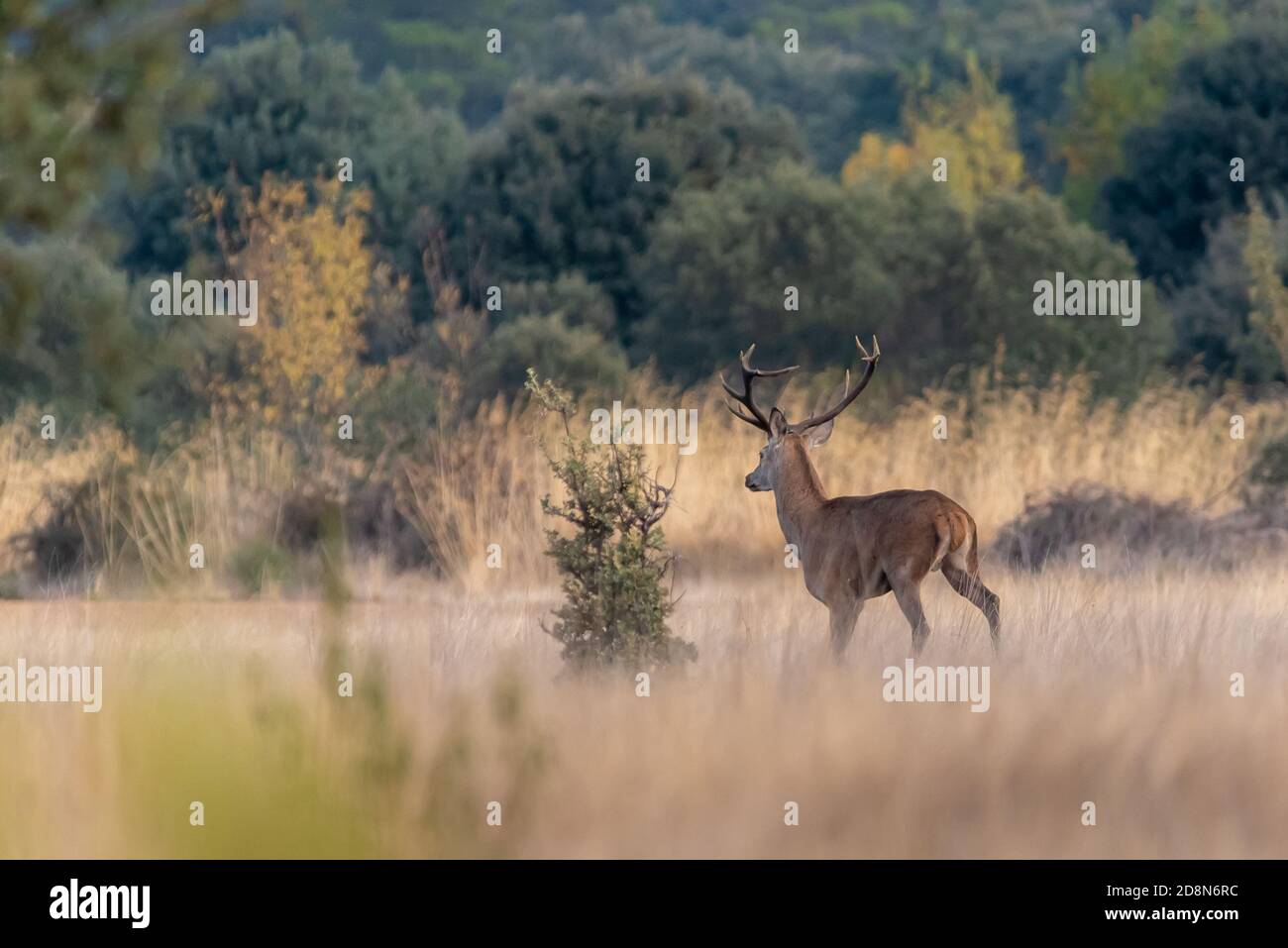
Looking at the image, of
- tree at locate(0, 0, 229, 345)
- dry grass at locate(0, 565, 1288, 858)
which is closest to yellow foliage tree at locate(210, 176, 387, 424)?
tree at locate(0, 0, 229, 345)

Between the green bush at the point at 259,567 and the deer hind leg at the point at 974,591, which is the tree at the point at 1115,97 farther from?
the deer hind leg at the point at 974,591

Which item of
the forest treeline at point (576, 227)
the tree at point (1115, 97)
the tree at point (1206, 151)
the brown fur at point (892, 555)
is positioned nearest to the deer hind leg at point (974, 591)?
the brown fur at point (892, 555)

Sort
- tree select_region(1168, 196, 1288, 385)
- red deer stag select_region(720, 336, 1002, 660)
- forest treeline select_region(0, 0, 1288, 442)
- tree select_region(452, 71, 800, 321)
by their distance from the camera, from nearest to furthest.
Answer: red deer stag select_region(720, 336, 1002, 660) → forest treeline select_region(0, 0, 1288, 442) → tree select_region(1168, 196, 1288, 385) → tree select_region(452, 71, 800, 321)

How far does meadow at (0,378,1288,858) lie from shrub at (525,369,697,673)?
31cm

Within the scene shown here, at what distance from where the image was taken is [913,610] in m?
10.1

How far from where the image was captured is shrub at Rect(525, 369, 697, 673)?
10.1m

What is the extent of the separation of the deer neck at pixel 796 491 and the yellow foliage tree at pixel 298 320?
7.81m

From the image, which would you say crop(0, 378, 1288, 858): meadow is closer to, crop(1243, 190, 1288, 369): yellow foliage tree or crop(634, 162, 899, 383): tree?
crop(1243, 190, 1288, 369): yellow foliage tree

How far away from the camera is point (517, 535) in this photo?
15141 mm

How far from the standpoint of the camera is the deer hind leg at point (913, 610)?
1001 centimetres

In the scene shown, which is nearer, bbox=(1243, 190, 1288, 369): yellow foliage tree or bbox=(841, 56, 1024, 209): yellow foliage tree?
bbox=(1243, 190, 1288, 369): yellow foliage tree

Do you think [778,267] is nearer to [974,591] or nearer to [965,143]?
[974,591]

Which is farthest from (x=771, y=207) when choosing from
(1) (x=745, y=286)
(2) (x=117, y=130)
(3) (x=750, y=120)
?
(2) (x=117, y=130)
